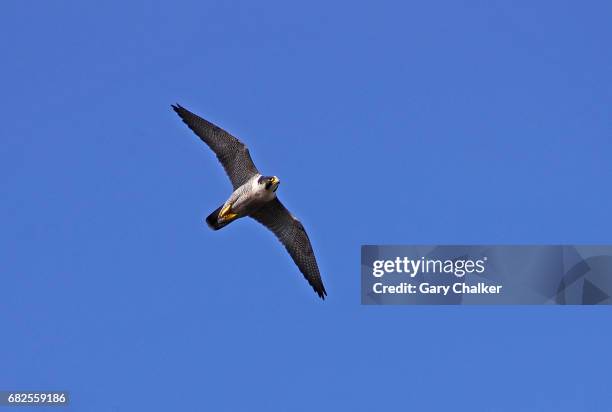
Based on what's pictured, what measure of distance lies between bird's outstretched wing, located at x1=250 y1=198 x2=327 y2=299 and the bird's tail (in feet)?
2.38

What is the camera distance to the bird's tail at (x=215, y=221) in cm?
2837

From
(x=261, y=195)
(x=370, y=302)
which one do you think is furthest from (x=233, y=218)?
(x=370, y=302)

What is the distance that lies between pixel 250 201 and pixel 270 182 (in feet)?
1.66

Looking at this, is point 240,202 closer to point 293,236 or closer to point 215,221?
point 215,221

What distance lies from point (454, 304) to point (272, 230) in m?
3.25

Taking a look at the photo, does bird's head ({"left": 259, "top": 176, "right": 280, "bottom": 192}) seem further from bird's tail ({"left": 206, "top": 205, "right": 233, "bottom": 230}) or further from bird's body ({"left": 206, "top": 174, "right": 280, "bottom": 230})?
bird's tail ({"left": 206, "top": 205, "right": 233, "bottom": 230})

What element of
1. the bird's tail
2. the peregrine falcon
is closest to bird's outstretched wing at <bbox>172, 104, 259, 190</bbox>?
the peregrine falcon

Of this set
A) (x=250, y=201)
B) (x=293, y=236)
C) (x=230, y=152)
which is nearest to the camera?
(x=250, y=201)

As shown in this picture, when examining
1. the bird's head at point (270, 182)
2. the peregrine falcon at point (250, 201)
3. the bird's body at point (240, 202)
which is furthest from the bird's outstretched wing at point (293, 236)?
the bird's head at point (270, 182)

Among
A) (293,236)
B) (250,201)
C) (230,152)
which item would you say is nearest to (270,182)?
(250,201)

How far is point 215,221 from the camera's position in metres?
28.4

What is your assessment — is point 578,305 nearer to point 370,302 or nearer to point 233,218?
point 370,302

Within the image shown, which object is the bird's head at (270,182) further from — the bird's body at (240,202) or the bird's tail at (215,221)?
the bird's tail at (215,221)

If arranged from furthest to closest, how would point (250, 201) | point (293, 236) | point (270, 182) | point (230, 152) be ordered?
point (293, 236)
point (230, 152)
point (250, 201)
point (270, 182)
